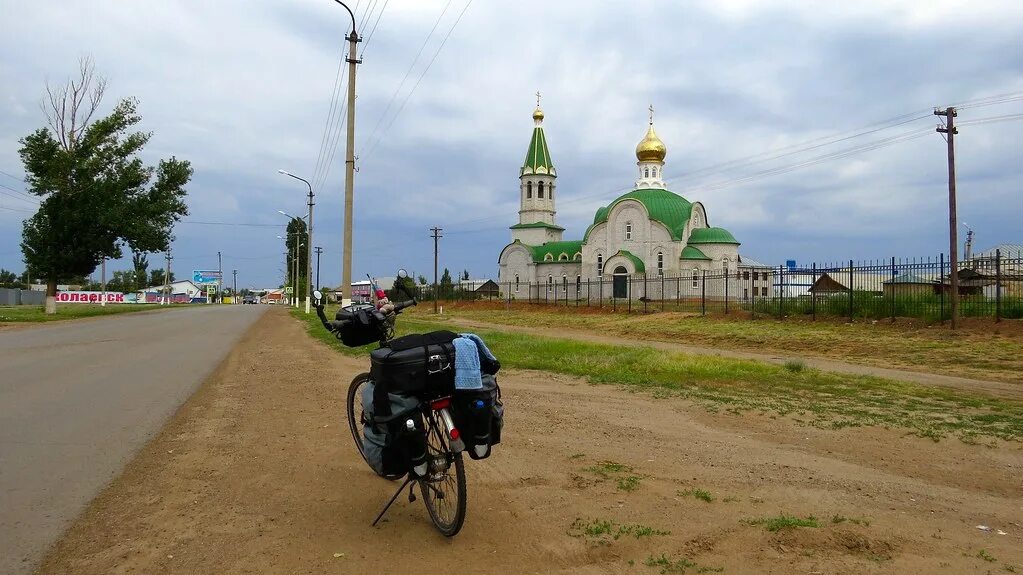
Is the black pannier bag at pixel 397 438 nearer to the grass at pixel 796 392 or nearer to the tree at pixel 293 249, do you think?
the grass at pixel 796 392

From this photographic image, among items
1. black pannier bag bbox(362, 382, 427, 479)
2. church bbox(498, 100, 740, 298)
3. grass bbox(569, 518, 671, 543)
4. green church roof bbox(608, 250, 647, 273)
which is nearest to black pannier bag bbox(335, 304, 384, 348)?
black pannier bag bbox(362, 382, 427, 479)

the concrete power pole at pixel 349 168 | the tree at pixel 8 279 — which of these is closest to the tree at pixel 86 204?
the concrete power pole at pixel 349 168

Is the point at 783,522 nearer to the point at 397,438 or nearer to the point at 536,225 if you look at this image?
the point at 397,438

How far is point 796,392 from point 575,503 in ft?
22.2

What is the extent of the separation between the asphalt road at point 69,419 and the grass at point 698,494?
4018 mm

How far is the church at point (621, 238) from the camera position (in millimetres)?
57969

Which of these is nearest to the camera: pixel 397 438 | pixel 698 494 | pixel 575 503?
pixel 397 438

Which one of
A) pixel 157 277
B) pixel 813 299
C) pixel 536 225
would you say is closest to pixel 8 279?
pixel 157 277

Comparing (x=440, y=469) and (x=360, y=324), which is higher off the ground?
(x=360, y=324)

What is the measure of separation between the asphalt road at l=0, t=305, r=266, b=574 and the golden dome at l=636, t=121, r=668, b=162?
50.2m

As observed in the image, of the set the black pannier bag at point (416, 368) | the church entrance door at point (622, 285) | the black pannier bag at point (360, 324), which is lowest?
the black pannier bag at point (416, 368)

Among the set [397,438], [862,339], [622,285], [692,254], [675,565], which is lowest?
[675,565]

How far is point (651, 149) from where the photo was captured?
63188 mm

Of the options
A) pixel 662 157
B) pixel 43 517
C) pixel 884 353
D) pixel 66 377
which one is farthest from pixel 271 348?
pixel 662 157
